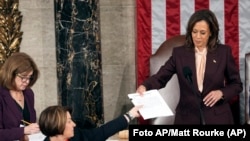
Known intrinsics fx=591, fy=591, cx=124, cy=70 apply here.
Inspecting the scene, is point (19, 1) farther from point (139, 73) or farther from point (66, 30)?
point (139, 73)

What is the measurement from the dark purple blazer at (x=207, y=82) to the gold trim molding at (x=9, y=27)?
1854mm

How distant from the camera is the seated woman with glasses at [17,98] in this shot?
3.86 m

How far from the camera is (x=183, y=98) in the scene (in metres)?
4.28

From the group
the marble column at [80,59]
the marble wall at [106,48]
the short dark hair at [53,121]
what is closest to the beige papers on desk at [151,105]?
the short dark hair at [53,121]

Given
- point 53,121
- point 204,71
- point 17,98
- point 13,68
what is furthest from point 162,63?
point 53,121

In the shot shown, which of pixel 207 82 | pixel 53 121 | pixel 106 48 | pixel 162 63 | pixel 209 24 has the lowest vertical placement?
pixel 53 121

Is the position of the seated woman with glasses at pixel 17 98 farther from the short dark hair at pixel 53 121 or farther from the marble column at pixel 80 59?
the marble column at pixel 80 59

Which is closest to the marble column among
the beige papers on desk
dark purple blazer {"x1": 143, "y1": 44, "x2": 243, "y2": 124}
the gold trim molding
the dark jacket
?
the gold trim molding

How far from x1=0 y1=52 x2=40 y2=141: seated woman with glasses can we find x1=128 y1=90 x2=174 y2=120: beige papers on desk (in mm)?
676

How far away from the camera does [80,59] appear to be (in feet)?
17.7

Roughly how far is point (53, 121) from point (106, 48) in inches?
91.3

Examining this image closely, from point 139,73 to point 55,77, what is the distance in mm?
828

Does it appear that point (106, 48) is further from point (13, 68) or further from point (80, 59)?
point (13, 68)

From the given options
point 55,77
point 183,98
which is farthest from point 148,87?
point 55,77
